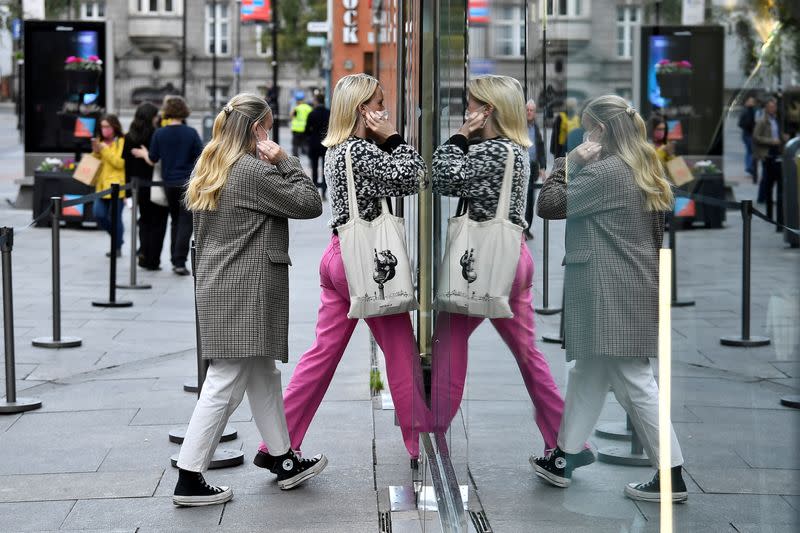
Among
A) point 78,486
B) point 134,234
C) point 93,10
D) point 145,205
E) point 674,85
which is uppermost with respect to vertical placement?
point 93,10

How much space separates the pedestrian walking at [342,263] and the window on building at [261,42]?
54747 millimetres

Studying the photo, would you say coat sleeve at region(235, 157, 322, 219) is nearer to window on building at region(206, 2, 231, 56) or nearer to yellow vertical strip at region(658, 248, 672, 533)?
yellow vertical strip at region(658, 248, 672, 533)

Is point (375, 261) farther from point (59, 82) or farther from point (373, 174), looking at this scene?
point (59, 82)

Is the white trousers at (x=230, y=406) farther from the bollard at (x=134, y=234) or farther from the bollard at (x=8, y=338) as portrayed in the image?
the bollard at (x=134, y=234)

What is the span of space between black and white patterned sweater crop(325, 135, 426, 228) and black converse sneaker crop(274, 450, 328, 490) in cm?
101

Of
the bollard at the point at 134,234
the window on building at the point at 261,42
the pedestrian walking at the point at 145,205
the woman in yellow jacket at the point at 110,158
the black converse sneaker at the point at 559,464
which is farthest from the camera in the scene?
the window on building at the point at 261,42

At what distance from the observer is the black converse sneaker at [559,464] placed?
1.68 metres

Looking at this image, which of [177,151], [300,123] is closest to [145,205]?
[177,151]

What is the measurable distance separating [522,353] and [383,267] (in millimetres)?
2368

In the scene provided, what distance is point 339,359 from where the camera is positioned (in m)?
4.97

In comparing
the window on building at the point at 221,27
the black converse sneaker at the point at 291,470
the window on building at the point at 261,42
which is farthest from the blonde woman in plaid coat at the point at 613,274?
the window on building at the point at 221,27

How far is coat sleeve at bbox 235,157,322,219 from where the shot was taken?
4.71m

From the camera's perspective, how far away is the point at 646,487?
1.41 meters

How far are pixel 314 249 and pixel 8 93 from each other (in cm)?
5713
